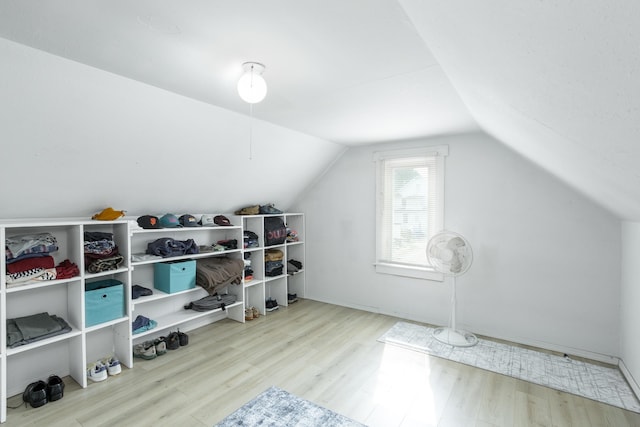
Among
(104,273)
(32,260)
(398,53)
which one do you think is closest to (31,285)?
(32,260)

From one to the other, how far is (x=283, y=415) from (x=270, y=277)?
227cm

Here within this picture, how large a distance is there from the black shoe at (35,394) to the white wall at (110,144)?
132cm

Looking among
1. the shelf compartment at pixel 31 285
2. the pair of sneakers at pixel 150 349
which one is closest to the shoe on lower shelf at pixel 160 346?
the pair of sneakers at pixel 150 349

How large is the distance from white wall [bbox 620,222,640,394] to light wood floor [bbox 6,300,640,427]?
53cm

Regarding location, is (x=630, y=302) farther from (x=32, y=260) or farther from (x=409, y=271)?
(x=32, y=260)

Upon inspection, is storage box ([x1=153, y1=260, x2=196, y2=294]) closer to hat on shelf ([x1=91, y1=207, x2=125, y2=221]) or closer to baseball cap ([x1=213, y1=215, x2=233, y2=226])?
baseball cap ([x1=213, y1=215, x2=233, y2=226])

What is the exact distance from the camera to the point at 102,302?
268 cm

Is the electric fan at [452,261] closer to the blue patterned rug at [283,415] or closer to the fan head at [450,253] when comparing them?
the fan head at [450,253]

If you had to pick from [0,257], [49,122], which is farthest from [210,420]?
[49,122]

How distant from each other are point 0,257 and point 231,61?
207 centimetres

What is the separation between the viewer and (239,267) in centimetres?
380

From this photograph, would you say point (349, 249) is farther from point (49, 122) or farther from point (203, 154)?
point (49, 122)

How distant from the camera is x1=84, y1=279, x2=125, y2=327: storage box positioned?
261 cm

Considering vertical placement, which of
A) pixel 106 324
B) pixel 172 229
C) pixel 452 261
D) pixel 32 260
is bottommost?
pixel 106 324
